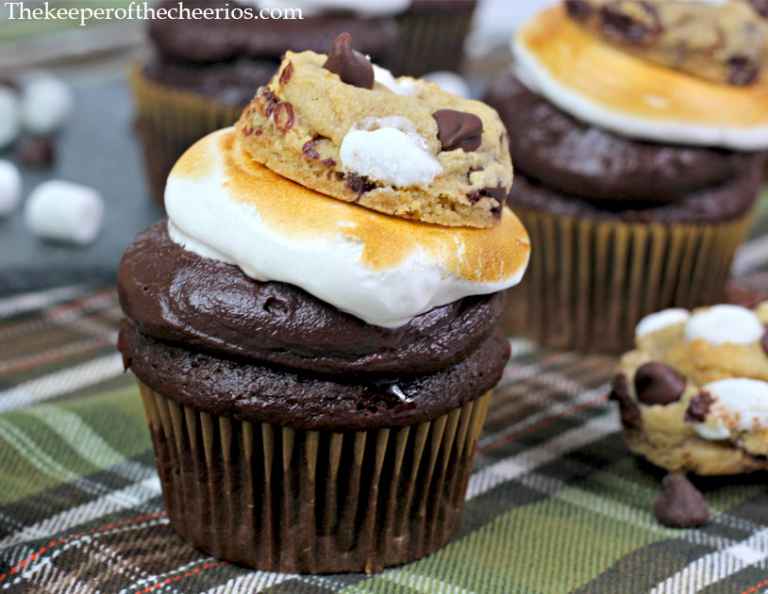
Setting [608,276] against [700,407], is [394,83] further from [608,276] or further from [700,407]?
[608,276]

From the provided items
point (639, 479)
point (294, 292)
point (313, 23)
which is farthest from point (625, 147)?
point (294, 292)

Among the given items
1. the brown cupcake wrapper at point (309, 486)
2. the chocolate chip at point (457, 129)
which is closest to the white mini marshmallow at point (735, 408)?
the brown cupcake wrapper at point (309, 486)

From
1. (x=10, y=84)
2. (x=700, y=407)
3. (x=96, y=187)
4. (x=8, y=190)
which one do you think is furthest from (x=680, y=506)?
(x=10, y=84)

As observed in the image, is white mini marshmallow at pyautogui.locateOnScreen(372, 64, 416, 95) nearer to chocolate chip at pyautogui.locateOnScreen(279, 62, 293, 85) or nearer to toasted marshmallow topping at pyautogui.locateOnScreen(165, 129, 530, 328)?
chocolate chip at pyautogui.locateOnScreen(279, 62, 293, 85)

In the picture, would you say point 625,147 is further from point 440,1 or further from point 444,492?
point 440,1

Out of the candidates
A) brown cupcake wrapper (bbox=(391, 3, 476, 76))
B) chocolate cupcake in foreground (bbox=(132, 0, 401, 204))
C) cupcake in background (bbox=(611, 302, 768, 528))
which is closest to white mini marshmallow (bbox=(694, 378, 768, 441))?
cupcake in background (bbox=(611, 302, 768, 528))
